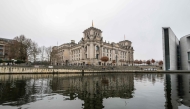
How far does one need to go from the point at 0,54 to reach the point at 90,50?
7121cm

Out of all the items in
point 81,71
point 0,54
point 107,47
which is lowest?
point 81,71

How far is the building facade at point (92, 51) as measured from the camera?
9950 centimetres

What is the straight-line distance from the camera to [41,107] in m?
11.2

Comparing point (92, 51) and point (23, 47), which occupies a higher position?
point (23, 47)

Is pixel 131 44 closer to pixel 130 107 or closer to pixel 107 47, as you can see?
pixel 107 47

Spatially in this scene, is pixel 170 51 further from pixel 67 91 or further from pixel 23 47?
pixel 23 47

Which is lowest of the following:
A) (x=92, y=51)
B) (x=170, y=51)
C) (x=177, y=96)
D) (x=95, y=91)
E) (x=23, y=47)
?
(x=95, y=91)

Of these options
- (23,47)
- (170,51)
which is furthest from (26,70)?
(170,51)

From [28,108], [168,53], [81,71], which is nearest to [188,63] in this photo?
[168,53]

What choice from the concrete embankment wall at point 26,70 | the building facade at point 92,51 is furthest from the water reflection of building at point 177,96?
the building facade at point 92,51

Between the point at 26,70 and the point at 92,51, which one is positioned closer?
the point at 26,70

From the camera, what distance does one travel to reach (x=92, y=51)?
324ft

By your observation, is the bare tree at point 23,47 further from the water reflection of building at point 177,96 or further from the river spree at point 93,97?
the water reflection of building at point 177,96

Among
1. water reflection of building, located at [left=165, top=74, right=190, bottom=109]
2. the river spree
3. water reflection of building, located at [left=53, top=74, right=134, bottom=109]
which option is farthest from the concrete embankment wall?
water reflection of building, located at [left=165, top=74, right=190, bottom=109]
